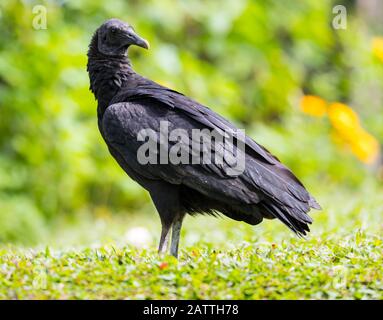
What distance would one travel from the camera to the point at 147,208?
406 inches

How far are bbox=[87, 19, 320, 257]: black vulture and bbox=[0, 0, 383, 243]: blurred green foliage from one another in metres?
4.24

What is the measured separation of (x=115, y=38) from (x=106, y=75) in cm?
29

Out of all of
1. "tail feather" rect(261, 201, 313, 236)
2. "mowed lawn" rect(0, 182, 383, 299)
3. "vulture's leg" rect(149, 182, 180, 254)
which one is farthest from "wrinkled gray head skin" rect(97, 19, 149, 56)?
"tail feather" rect(261, 201, 313, 236)

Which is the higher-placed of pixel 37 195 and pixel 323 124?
pixel 323 124

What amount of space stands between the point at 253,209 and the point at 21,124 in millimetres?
5231

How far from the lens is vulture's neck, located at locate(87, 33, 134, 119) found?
5418 mm

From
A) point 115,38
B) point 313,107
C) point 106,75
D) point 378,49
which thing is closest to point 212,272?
point 106,75

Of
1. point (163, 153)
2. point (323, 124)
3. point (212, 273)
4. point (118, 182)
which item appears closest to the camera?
point (212, 273)

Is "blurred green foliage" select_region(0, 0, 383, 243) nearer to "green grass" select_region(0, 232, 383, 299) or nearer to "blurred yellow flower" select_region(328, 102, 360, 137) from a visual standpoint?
"blurred yellow flower" select_region(328, 102, 360, 137)

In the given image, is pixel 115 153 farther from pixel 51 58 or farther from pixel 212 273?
pixel 51 58

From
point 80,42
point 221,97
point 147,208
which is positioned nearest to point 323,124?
point 221,97

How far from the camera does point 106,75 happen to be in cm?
545

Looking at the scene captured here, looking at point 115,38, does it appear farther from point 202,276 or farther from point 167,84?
point 167,84

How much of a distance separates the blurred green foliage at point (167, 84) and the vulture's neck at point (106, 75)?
3791 mm
